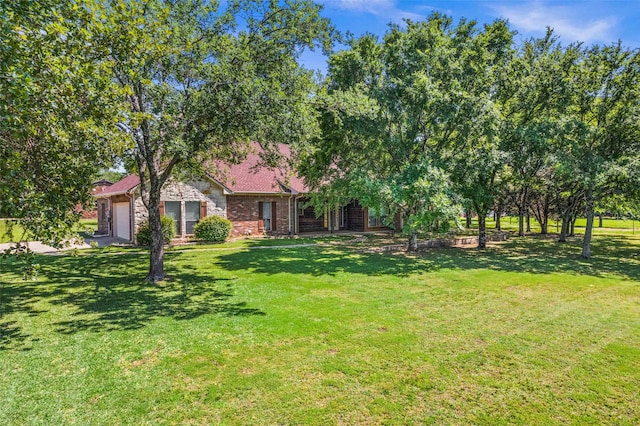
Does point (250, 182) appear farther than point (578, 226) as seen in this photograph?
No

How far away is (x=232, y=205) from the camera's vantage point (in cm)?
1962

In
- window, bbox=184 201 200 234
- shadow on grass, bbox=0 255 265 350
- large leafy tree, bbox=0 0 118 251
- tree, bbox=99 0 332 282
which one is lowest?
shadow on grass, bbox=0 255 265 350

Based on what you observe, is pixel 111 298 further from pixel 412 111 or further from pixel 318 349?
pixel 412 111

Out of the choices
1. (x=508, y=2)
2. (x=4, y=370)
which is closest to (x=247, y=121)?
(x=4, y=370)

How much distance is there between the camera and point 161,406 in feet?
12.5

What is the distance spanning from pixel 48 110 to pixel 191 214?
14815 millimetres

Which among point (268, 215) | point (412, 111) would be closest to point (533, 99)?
point (412, 111)

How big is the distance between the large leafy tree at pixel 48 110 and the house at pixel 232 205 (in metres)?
11.4

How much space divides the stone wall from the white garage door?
1.70 metres

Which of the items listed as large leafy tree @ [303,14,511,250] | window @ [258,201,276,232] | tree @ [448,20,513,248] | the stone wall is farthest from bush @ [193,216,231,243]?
tree @ [448,20,513,248]

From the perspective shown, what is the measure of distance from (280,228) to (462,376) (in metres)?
17.4

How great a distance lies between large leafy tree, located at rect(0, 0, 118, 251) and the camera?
3.46m

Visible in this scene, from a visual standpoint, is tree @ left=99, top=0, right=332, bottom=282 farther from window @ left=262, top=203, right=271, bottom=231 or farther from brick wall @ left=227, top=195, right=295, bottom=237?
window @ left=262, top=203, right=271, bottom=231

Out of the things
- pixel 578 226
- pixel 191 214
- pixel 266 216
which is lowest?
pixel 578 226
